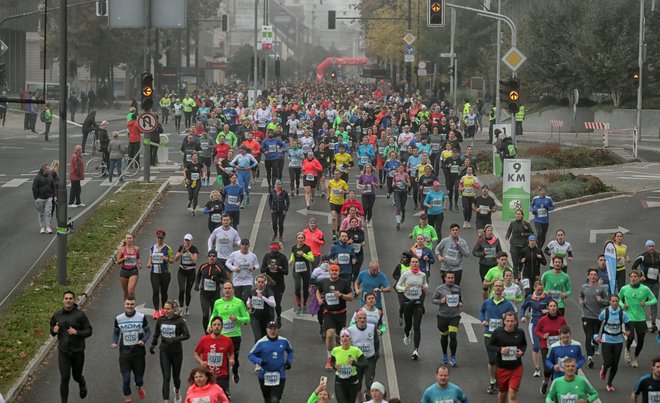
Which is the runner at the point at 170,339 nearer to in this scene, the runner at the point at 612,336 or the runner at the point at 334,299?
the runner at the point at 334,299

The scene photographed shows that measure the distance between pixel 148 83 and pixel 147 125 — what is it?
1.20 meters

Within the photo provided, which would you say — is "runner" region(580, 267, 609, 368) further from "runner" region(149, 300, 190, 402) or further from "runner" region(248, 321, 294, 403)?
"runner" region(149, 300, 190, 402)

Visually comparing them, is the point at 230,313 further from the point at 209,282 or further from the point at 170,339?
the point at 209,282

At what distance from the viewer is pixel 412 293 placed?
20062 millimetres

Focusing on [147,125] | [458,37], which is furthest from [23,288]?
[458,37]

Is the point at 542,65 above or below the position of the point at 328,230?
above

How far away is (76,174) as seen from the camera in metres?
32.9

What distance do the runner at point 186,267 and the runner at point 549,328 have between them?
A: 6330 mm

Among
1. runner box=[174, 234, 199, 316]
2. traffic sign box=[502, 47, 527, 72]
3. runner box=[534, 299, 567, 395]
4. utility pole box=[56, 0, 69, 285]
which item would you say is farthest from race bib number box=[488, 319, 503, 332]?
traffic sign box=[502, 47, 527, 72]

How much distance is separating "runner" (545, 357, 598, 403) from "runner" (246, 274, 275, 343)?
5.34 m

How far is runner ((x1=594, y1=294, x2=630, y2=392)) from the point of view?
18.4 metres

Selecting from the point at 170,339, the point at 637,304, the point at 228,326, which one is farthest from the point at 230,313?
the point at 637,304

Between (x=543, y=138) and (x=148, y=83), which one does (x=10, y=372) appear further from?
(x=543, y=138)

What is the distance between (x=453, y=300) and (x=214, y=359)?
418 centimetres
